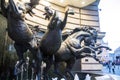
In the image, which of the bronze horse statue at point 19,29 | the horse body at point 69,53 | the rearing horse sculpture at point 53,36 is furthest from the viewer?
the horse body at point 69,53

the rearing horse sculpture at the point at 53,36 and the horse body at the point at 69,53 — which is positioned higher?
the rearing horse sculpture at the point at 53,36

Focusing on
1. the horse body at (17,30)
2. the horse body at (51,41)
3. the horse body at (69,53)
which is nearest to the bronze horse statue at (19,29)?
the horse body at (17,30)

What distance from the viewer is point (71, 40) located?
19.1 ft

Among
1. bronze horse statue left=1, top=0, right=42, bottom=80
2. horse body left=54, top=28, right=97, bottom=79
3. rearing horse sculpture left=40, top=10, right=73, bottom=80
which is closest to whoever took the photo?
bronze horse statue left=1, top=0, right=42, bottom=80

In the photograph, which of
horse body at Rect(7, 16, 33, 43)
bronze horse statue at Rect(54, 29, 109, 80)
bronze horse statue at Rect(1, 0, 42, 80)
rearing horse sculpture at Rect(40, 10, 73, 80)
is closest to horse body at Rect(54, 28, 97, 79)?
bronze horse statue at Rect(54, 29, 109, 80)

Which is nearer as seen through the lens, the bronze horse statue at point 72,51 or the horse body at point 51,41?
the horse body at point 51,41

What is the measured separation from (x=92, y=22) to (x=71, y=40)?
20.2 feet

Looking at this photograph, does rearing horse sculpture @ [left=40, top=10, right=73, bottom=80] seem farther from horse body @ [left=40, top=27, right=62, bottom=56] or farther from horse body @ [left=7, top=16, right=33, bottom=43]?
horse body @ [left=7, top=16, right=33, bottom=43]

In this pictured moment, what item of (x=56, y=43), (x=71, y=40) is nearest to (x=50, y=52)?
(x=56, y=43)

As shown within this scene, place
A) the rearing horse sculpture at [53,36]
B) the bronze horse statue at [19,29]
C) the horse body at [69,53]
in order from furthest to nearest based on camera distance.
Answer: the horse body at [69,53] < the rearing horse sculpture at [53,36] < the bronze horse statue at [19,29]

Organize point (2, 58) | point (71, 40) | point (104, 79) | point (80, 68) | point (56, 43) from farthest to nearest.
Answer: point (80, 68), point (71, 40), point (2, 58), point (56, 43), point (104, 79)

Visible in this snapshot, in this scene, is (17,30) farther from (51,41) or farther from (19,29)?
(51,41)

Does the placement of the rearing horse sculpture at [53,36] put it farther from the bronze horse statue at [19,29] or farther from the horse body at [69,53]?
the horse body at [69,53]

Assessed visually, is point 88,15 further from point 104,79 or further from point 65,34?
point 104,79
